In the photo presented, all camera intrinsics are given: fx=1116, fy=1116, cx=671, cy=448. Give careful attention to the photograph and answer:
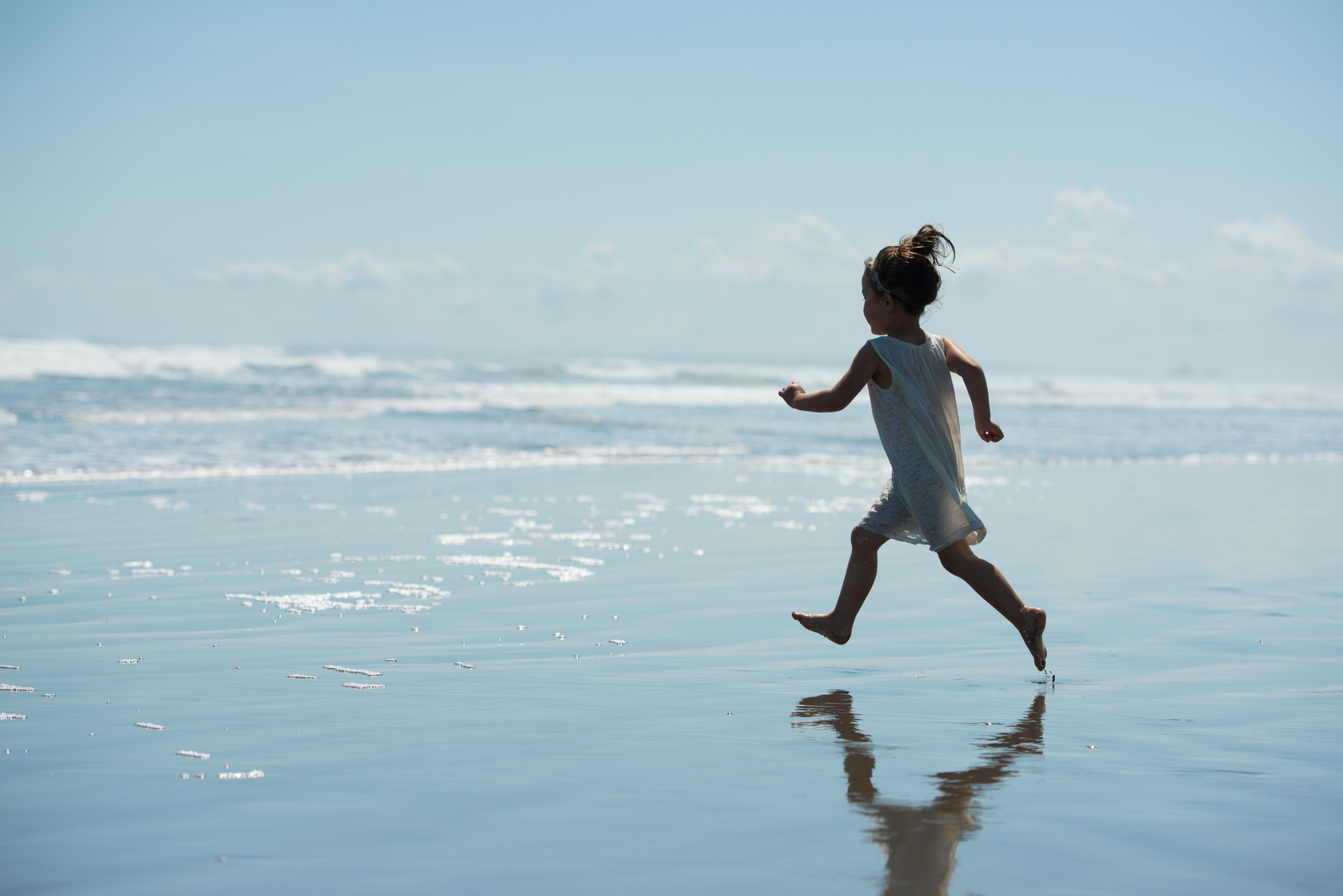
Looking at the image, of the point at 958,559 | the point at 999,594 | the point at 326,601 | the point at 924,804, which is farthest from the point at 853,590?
→ the point at 326,601

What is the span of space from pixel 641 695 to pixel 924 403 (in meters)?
1.37

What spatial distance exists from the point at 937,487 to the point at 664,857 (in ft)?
6.30

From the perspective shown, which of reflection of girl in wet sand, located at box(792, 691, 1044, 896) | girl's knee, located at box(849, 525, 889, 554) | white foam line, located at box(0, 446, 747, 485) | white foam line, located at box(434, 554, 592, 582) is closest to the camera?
reflection of girl in wet sand, located at box(792, 691, 1044, 896)

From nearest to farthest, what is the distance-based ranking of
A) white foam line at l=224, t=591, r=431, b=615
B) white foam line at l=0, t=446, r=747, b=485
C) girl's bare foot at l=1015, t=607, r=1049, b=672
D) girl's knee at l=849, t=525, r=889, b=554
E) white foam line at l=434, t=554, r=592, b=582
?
girl's bare foot at l=1015, t=607, r=1049, b=672, girl's knee at l=849, t=525, r=889, b=554, white foam line at l=224, t=591, r=431, b=615, white foam line at l=434, t=554, r=592, b=582, white foam line at l=0, t=446, r=747, b=485

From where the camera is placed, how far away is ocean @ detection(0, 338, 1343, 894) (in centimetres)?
229

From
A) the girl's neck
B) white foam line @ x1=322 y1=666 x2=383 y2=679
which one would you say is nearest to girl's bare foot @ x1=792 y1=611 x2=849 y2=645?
the girl's neck

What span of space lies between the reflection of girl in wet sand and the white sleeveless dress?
0.68 metres

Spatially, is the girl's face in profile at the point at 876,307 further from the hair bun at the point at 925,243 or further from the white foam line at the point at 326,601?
the white foam line at the point at 326,601

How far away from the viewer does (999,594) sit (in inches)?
149

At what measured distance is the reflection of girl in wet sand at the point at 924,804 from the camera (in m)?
2.20

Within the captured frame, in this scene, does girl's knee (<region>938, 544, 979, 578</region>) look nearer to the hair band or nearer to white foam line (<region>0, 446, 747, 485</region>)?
the hair band

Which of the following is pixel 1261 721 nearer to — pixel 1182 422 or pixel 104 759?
pixel 104 759


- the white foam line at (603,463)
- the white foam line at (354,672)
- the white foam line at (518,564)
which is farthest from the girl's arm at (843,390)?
the white foam line at (603,463)

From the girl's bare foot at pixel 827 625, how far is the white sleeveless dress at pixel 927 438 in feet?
1.52
